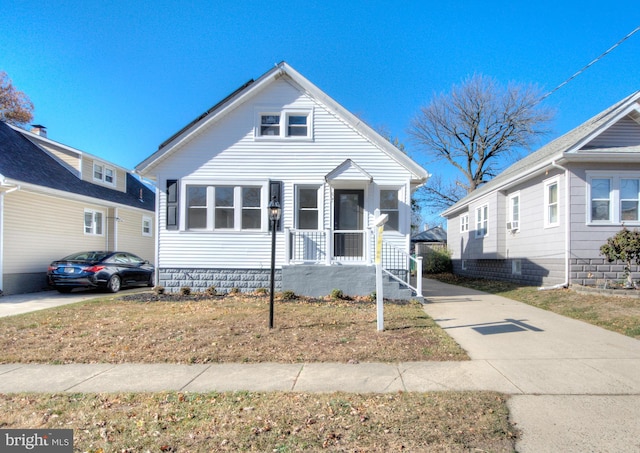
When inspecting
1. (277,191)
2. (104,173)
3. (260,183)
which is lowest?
(277,191)

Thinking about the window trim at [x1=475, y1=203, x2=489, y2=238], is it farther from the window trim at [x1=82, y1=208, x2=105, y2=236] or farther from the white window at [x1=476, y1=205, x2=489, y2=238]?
the window trim at [x1=82, y1=208, x2=105, y2=236]

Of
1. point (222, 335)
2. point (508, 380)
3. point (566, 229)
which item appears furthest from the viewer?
point (566, 229)

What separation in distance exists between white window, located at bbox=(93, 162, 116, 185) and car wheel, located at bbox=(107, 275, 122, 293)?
7.00 metres

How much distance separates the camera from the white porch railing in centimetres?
1130

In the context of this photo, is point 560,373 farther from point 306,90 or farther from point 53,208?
point 53,208

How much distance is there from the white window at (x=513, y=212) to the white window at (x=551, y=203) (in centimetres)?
206

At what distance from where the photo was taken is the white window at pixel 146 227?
20250 mm

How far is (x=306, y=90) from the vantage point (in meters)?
12.2

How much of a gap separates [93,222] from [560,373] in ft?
56.8

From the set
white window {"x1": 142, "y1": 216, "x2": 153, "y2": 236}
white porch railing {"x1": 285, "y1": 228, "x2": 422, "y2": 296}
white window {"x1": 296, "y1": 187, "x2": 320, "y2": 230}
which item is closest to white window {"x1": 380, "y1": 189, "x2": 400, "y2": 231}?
white porch railing {"x1": 285, "y1": 228, "x2": 422, "y2": 296}

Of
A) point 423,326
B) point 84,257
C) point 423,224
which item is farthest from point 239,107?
point 423,224

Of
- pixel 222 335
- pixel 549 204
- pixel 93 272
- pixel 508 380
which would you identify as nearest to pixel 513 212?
pixel 549 204

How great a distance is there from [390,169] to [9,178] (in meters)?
11.6

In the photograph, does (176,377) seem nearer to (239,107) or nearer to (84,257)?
(239,107)
